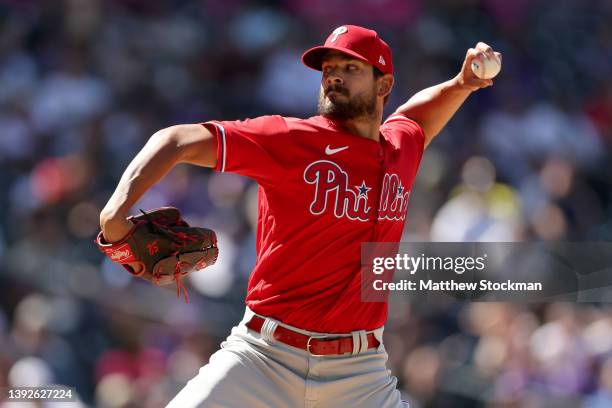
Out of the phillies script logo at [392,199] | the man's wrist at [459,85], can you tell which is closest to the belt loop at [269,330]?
the phillies script logo at [392,199]

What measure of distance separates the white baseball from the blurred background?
276cm

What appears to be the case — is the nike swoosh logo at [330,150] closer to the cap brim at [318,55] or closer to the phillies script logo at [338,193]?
the phillies script logo at [338,193]

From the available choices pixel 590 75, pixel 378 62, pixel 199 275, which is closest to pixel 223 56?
pixel 199 275

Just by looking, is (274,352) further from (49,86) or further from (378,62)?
(49,86)

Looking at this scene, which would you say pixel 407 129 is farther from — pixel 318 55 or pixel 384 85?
pixel 318 55

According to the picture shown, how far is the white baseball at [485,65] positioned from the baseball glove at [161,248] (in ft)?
4.78

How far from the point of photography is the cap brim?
3.94m

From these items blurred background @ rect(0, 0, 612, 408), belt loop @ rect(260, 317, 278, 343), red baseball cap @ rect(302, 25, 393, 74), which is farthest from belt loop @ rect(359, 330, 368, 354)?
blurred background @ rect(0, 0, 612, 408)

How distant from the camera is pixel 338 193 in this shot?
379cm

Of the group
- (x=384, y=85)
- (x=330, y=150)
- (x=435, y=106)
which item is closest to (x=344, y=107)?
(x=330, y=150)

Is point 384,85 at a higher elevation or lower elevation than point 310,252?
higher

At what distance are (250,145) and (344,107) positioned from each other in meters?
0.49

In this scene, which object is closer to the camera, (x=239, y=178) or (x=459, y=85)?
(x=459, y=85)

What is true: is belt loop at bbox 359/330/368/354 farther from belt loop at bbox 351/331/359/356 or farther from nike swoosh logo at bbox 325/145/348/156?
nike swoosh logo at bbox 325/145/348/156
